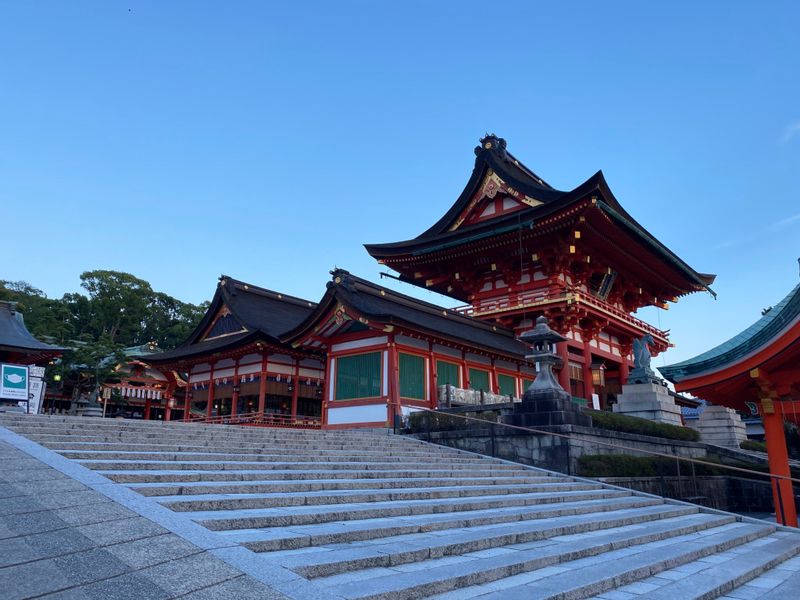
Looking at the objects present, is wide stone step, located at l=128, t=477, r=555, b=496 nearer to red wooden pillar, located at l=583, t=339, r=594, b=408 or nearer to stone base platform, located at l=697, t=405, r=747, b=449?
stone base platform, located at l=697, t=405, r=747, b=449

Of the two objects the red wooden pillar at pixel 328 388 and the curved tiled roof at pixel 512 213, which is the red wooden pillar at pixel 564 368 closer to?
the curved tiled roof at pixel 512 213

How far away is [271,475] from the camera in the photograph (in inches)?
289

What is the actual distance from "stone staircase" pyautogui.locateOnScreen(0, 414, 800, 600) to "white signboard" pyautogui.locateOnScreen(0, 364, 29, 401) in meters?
8.41

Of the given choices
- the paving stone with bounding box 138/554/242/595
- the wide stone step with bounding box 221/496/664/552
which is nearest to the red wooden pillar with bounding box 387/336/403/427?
the wide stone step with bounding box 221/496/664/552

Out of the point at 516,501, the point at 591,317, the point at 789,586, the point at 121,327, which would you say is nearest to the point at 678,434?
the point at 591,317

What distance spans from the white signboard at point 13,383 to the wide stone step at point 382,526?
15.0 metres

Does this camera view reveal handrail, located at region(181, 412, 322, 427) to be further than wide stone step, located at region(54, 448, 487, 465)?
Yes

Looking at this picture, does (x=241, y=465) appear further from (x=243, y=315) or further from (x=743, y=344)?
(x=243, y=315)

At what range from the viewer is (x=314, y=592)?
347 centimetres

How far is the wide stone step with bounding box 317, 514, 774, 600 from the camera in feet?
13.3

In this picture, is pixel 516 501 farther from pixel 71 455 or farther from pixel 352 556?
pixel 71 455

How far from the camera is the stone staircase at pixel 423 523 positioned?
4508 millimetres

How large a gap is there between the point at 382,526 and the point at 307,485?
1.79m

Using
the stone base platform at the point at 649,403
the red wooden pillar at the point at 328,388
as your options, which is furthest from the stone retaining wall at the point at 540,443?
the red wooden pillar at the point at 328,388
